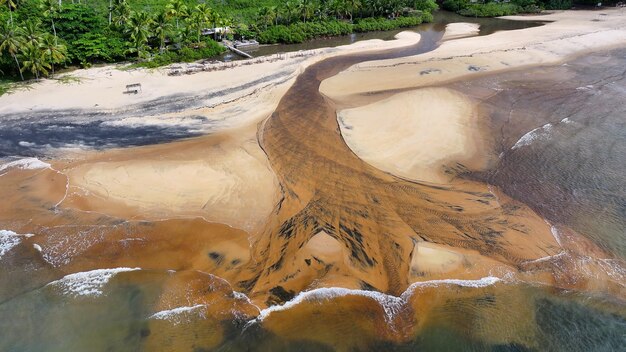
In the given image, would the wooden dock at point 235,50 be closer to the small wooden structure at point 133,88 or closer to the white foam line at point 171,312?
the small wooden structure at point 133,88

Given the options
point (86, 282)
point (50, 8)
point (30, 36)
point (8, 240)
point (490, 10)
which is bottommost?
point (86, 282)

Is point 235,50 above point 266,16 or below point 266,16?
below

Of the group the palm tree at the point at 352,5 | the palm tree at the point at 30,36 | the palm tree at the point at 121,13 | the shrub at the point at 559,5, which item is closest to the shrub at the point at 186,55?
the palm tree at the point at 121,13

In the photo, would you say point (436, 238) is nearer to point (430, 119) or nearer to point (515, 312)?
point (515, 312)

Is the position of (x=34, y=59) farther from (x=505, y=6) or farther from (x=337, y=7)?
(x=505, y=6)

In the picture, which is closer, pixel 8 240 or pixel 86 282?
pixel 86 282

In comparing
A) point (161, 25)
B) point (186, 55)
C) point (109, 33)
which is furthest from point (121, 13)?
point (186, 55)
